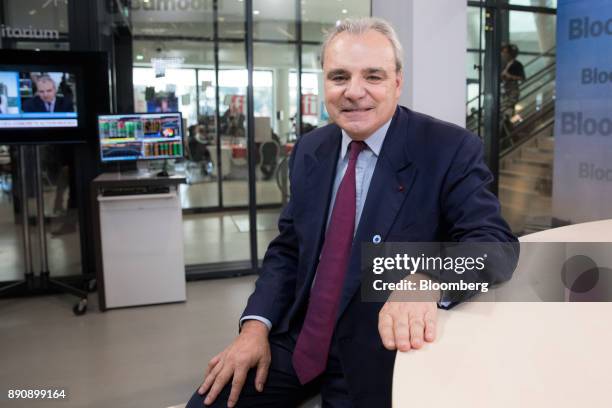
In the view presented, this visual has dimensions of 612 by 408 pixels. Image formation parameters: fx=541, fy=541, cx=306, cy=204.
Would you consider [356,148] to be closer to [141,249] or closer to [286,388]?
[286,388]

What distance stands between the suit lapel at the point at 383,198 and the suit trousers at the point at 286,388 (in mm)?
203

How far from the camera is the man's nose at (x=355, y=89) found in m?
1.46

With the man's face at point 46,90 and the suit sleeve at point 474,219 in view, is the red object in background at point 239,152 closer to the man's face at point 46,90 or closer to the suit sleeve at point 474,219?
the man's face at point 46,90

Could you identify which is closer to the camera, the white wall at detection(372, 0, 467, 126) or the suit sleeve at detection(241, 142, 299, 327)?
the suit sleeve at detection(241, 142, 299, 327)

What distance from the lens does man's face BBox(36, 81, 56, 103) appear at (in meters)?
4.14

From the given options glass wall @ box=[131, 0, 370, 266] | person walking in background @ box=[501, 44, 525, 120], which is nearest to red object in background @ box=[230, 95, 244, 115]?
glass wall @ box=[131, 0, 370, 266]

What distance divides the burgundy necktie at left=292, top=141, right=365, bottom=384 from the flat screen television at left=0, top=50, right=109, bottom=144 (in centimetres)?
338

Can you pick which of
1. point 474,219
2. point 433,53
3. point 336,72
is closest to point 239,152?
point 433,53

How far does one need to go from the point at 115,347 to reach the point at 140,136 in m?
1.69

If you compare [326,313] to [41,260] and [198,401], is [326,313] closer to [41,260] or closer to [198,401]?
[198,401]

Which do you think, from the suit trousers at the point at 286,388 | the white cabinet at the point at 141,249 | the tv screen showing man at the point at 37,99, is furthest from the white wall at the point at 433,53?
the suit trousers at the point at 286,388

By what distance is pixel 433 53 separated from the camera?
418 cm

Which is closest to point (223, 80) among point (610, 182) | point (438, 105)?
point (438, 105)

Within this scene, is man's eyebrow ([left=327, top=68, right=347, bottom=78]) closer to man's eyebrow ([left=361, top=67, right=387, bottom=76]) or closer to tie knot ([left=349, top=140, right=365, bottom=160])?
man's eyebrow ([left=361, top=67, right=387, bottom=76])
